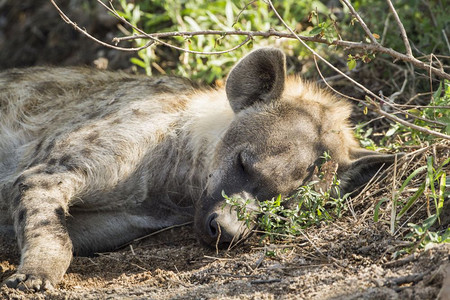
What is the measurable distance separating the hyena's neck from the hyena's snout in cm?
46

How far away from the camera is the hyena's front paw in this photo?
294 centimetres

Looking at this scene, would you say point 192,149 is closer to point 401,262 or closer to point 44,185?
point 44,185

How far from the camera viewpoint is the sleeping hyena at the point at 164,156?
11.3 feet

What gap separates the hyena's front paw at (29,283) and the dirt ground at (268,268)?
4 centimetres

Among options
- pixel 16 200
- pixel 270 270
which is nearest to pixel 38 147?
pixel 16 200

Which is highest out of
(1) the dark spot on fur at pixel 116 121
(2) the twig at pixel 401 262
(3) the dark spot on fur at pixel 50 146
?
(1) the dark spot on fur at pixel 116 121

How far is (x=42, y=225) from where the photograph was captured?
10.8 feet

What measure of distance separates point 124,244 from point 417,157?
177 centimetres

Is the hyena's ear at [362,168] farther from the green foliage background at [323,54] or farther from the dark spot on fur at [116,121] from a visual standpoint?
the dark spot on fur at [116,121]

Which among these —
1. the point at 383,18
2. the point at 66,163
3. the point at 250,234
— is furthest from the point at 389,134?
the point at 66,163

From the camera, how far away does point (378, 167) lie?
3787 millimetres

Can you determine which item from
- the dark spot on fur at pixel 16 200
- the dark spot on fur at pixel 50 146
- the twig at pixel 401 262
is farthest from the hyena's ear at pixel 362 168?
the dark spot on fur at pixel 16 200

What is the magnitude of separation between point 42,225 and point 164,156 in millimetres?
887

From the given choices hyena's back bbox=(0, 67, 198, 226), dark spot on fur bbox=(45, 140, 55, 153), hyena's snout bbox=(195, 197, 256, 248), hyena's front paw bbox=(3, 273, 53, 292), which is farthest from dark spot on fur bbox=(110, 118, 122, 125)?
hyena's front paw bbox=(3, 273, 53, 292)
